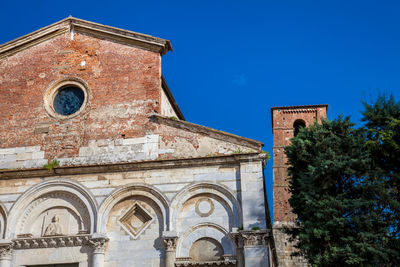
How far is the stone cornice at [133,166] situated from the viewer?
1278 centimetres

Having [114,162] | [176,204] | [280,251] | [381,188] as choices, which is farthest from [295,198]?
[280,251]

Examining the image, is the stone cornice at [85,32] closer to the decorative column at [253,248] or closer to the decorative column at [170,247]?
the decorative column at [170,247]

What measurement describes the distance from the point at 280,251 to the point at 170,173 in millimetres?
15839

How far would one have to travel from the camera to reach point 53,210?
1348 centimetres

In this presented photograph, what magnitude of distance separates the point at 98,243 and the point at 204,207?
9.57 feet

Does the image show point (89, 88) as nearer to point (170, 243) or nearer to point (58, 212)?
point (58, 212)

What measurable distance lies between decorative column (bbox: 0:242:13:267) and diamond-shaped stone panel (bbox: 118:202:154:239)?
310cm

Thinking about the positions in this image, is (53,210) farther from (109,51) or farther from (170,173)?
(109,51)

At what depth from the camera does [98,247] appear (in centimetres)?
1251

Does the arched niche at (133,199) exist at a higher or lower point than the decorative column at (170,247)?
higher

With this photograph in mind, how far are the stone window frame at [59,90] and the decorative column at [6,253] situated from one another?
154 inches

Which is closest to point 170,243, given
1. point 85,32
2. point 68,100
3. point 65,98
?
point 68,100

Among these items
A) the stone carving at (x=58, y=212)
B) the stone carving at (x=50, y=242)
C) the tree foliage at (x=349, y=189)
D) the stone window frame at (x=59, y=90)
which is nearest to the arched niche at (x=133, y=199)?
the stone carving at (x=58, y=212)

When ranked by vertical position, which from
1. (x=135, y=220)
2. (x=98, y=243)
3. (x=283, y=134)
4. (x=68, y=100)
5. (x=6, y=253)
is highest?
(x=283, y=134)
